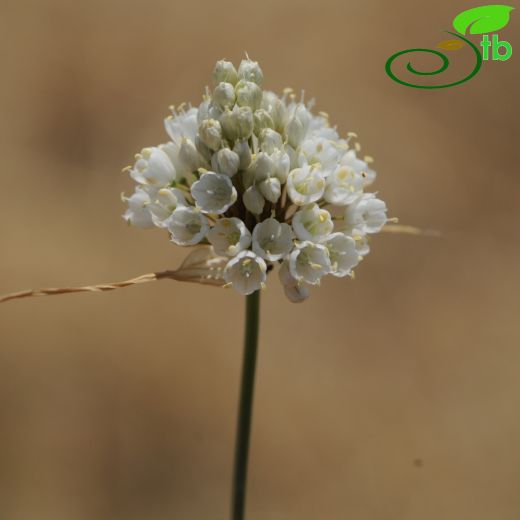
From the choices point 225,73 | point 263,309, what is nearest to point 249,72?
point 225,73

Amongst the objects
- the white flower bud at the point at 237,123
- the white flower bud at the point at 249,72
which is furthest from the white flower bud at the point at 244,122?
the white flower bud at the point at 249,72

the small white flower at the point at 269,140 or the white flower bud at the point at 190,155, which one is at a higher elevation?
the small white flower at the point at 269,140

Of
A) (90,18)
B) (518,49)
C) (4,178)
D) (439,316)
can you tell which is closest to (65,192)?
(4,178)

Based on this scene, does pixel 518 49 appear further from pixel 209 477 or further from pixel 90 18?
pixel 209 477

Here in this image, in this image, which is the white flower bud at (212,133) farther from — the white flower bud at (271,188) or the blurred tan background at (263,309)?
the blurred tan background at (263,309)

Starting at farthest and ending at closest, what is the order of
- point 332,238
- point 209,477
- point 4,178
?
point 4,178 < point 209,477 < point 332,238

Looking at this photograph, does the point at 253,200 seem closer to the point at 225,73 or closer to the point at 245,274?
the point at 245,274
